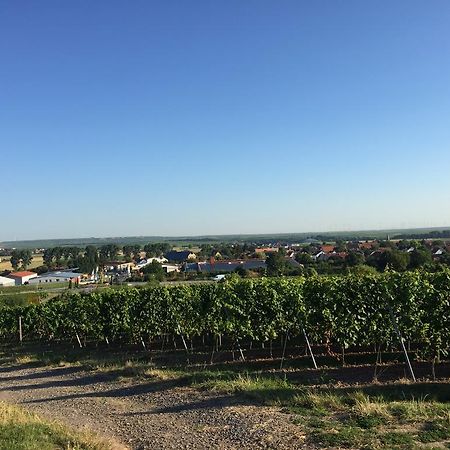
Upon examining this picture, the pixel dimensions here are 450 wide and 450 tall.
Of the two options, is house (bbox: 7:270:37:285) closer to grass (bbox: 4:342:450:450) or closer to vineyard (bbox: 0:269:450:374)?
vineyard (bbox: 0:269:450:374)

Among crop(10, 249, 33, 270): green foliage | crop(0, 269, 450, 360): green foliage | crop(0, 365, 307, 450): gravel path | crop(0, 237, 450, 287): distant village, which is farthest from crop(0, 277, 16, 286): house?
crop(0, 365, 307, 450): gravel path

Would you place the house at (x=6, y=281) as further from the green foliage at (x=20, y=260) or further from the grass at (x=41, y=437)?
the grass at (x=41, y=437)

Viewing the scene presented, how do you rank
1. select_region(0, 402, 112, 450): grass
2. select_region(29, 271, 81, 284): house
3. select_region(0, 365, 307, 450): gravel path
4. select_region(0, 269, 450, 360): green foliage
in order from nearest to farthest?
1. select_region(0, 402, 112, 450): grass
2. select_region(0, 365, 307, 450): gravel path
3. select_region(0, 269, 450, 360): green foliage
4. select_region(29, 271, 81, 284): house

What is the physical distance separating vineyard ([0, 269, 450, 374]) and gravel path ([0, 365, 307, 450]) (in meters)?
4.26

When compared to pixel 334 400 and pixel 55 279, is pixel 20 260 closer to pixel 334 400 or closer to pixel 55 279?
pixel 55 279

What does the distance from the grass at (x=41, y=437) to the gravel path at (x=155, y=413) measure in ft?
1.65

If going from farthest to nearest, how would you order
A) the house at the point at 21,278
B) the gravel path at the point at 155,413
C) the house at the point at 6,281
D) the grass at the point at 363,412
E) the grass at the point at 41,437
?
the house at the point at 21,278 → the house at the point at 6,281 → the gravel path at the point at 155,413 → the grass at the point at 363,412 → the grass at the point at 41,437

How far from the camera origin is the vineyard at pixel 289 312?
11914 mm

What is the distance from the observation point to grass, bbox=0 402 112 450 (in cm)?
603

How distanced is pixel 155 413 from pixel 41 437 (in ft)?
8.68

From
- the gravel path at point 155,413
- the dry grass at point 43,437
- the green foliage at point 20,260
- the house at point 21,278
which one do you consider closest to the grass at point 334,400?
the gravel path at point 155,413

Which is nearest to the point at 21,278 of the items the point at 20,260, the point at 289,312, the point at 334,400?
the point at 20,260

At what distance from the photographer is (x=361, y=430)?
260 inches

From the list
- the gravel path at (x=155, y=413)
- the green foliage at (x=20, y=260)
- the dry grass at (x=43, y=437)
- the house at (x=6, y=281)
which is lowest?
the house at (x=6, y=281)
